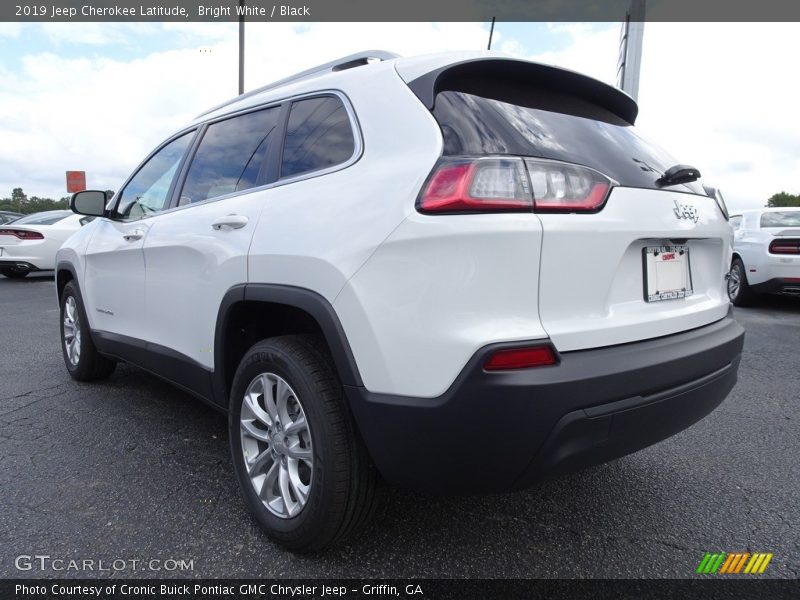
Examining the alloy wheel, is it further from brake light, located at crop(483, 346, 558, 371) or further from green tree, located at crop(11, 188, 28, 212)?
green tree, located at crop(11, 188, 28, 212)

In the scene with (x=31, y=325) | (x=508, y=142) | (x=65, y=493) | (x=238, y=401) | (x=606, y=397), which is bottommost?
(x=31, y=325)

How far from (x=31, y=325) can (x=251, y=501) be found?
5763mm

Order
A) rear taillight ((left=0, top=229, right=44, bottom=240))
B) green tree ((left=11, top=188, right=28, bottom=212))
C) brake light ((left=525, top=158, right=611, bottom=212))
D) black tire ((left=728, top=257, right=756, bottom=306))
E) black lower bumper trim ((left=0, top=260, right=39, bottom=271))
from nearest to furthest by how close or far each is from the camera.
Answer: brake light ((left=525, top=158, right=611, bottom=212)) < black tire ((left=728, top=257, right=756, bottom=306)) < rear taillight ((left=0, top=229, right=44, bottom=240)) < black lower bumper trim ((left=0, top=260, right=39, bottom=271)) < green tree ((left=11, top=188, right=28, bottom=212))

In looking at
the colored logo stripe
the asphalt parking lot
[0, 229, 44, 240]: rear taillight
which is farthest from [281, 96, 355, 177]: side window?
[0, 229, 44, 240]: rear taillight

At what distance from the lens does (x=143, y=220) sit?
316 centimetres

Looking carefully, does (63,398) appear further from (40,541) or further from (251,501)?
(251,501)

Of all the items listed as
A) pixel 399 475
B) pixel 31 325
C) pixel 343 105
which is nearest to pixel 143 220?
pixel 343 105

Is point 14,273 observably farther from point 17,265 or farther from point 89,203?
point 89,203

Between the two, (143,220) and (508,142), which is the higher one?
(508,142)

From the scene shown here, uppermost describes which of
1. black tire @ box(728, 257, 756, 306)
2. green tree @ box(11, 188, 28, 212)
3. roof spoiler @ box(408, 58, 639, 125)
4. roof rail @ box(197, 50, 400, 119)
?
roof rail @ box(197, 50, 400, 119)

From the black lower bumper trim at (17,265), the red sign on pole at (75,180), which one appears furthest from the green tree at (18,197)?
the black lower bumper trim at (17,265)

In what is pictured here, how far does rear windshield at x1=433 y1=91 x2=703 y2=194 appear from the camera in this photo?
1702 mm

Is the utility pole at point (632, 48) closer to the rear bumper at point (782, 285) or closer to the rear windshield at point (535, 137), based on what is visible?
the rear bumper at point (782, 285)

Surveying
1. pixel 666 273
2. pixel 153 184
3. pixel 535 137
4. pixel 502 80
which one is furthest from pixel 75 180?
pixel 666 273
